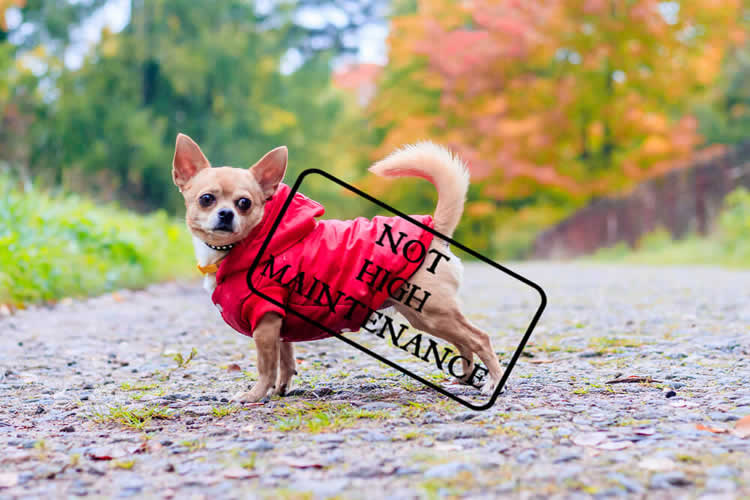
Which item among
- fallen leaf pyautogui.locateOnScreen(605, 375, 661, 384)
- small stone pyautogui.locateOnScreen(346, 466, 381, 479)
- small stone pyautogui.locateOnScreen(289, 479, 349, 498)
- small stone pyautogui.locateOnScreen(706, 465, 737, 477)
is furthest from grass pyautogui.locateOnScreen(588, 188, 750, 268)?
small stone pyautogui.locateOnScreen(289, 479, 349, 498)

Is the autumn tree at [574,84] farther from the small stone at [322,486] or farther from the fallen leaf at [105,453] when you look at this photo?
the small stone at [322,486]

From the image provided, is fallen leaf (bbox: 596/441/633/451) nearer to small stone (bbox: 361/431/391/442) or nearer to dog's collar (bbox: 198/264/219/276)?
small stone (bbox: 361/431/391/442)

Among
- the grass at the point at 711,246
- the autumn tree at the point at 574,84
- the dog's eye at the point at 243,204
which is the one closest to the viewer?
the dog's eye at the point at 243,204

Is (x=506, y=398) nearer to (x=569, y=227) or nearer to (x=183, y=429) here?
(x=183, y=429)

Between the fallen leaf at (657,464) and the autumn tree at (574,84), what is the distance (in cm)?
1427

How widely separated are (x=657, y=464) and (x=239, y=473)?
1.06 m

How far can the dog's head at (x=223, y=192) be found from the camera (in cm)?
277

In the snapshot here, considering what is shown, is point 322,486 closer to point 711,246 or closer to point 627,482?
point 627,482

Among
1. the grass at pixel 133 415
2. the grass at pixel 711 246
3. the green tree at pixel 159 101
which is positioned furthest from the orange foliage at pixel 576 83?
the grass at pixel 133 415

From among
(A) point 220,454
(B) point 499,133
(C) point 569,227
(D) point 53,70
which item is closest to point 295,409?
(A) point 220,454

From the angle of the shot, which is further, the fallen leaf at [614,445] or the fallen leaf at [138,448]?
the fallen leaf at [138,448]

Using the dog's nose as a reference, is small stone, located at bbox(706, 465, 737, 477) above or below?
below

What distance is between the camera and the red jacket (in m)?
2.72

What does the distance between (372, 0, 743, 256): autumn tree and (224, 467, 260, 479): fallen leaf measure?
14496 millimetres
